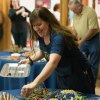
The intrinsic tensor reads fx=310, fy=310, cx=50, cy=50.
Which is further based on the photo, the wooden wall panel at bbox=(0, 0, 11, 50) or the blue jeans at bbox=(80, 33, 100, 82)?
the wooden wall panel at bbox=(0, 0, 11, 50)

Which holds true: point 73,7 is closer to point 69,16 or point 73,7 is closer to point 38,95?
point 69,16

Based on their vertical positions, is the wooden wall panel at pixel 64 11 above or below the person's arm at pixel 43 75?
above

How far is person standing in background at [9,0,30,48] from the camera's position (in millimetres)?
5641

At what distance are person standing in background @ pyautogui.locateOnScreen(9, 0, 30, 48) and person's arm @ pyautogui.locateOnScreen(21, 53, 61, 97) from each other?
12.3 feet

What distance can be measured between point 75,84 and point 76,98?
0.35 meters

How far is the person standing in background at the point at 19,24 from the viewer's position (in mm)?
5641

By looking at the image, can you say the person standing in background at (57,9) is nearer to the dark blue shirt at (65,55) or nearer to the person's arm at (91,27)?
the person's arm at (91,27)

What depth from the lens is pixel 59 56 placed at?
192cm

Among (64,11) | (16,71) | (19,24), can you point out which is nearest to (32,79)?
(16,71)

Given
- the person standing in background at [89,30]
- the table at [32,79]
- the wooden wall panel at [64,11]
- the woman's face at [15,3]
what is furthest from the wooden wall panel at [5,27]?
the table at [32,79]

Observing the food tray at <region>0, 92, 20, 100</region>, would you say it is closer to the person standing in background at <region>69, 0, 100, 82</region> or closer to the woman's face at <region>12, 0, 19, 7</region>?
the person standing in background at <region>69, 0, 100, 82</region>

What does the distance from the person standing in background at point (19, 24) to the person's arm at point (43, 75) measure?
374 centimetres

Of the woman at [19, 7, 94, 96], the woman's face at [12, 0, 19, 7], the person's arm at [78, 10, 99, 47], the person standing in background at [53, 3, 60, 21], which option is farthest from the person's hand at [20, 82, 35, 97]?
the woman's face at [12, 0, 19, 7]

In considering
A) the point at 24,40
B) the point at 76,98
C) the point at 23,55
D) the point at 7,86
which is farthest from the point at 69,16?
the point at 76,98
